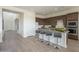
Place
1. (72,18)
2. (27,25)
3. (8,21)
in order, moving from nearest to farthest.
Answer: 1. (8,21)
2. (27,25)
3. (72,18)

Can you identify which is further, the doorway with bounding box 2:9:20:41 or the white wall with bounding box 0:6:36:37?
the white wall with bounding box 0:6:36:37

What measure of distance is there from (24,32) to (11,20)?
86 centimetres

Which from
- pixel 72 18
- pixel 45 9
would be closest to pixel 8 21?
pixel 45 9

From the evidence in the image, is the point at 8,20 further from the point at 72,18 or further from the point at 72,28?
the point at 72,18

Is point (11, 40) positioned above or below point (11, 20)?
below

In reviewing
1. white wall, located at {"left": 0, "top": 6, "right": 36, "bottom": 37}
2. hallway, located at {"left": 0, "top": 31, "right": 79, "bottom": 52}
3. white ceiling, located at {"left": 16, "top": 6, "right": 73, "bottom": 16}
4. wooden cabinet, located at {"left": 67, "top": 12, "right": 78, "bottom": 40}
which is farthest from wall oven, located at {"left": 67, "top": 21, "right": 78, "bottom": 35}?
white wall, located at {"left": 0, "top": 6, "right": 36, "bottom": 37}

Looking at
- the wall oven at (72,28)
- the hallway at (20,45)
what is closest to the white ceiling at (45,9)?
the wall oven at (72,28)

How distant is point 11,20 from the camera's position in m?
3.08

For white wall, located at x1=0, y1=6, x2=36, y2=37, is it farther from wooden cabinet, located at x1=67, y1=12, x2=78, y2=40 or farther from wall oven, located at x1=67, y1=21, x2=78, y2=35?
wooden cabinet, located at x1=67, y1=12, x2=78, y2=40
